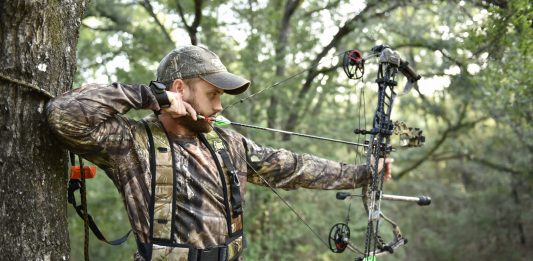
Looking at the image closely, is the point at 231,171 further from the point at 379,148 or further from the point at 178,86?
the point at 379,148

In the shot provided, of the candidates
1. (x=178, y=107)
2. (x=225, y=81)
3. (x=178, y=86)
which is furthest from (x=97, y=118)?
(x=225, y=81)

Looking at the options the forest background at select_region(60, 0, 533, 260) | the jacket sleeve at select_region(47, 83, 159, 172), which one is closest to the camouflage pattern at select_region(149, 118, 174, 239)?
the jacket sleeve at select_region(47, 83, 159, 172)

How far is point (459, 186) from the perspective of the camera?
1895cm

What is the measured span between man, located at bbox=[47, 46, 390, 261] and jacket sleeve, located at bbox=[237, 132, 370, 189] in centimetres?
15

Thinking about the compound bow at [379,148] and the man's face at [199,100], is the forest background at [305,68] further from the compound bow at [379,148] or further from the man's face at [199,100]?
the man's face at [199,100]

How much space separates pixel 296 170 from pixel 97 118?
135cm

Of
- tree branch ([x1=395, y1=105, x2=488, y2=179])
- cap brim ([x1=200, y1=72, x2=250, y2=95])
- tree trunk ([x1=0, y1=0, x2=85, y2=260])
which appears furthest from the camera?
tree branch ([x1=395, y1=105, x2=488, y2=179])

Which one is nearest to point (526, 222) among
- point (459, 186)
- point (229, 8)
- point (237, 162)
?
point (459, 186)

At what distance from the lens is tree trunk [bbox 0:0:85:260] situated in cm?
238

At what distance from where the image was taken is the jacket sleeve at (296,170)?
3248 mm

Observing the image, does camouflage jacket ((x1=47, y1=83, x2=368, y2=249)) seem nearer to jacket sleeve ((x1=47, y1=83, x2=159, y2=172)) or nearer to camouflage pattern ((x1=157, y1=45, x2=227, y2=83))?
jacket sleeve ((x1=47, y1=83, x2=159, y2=172))

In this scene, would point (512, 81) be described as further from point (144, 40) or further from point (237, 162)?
point (144, 40)

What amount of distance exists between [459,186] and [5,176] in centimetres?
1843

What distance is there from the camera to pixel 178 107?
2697mm
